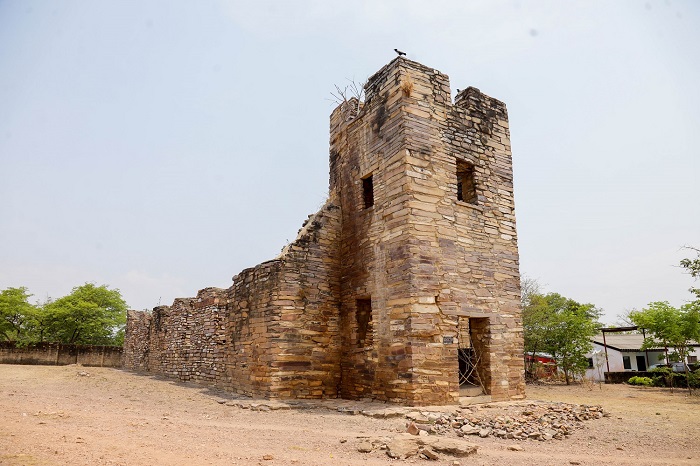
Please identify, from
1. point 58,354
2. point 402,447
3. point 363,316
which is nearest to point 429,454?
point 402,447

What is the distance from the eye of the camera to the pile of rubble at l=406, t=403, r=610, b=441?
7.00 meters

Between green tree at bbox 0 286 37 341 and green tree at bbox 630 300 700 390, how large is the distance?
37.2 metres

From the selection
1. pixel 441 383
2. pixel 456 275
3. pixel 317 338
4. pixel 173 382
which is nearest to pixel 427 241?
pixel 456 275

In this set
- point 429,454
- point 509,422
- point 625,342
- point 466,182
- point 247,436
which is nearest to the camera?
point 429,454

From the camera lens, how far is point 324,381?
1080cm

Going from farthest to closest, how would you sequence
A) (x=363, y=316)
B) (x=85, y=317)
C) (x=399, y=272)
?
(x=85, y=317), (x=363, y=316), (x=399, y=272)

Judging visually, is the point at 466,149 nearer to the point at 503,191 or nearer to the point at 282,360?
the point at 503,191

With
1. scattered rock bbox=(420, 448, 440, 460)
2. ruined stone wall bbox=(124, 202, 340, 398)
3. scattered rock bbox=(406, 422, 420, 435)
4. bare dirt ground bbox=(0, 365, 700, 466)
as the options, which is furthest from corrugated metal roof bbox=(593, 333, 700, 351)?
scattered rock bbox=(420, 448, 440, 460)

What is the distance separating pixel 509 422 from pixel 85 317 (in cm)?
3427

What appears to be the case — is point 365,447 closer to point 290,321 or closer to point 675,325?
point 290,321

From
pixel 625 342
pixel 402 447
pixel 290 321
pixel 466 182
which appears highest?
pixel 466 182

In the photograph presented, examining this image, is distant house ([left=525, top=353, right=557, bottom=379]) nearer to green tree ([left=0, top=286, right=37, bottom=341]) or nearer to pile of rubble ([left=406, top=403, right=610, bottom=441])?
pile of rubble ([left=406, top=403, right=610, bottom=441])

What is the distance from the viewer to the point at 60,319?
32.6 metres

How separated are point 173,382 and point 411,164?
40.0ft
